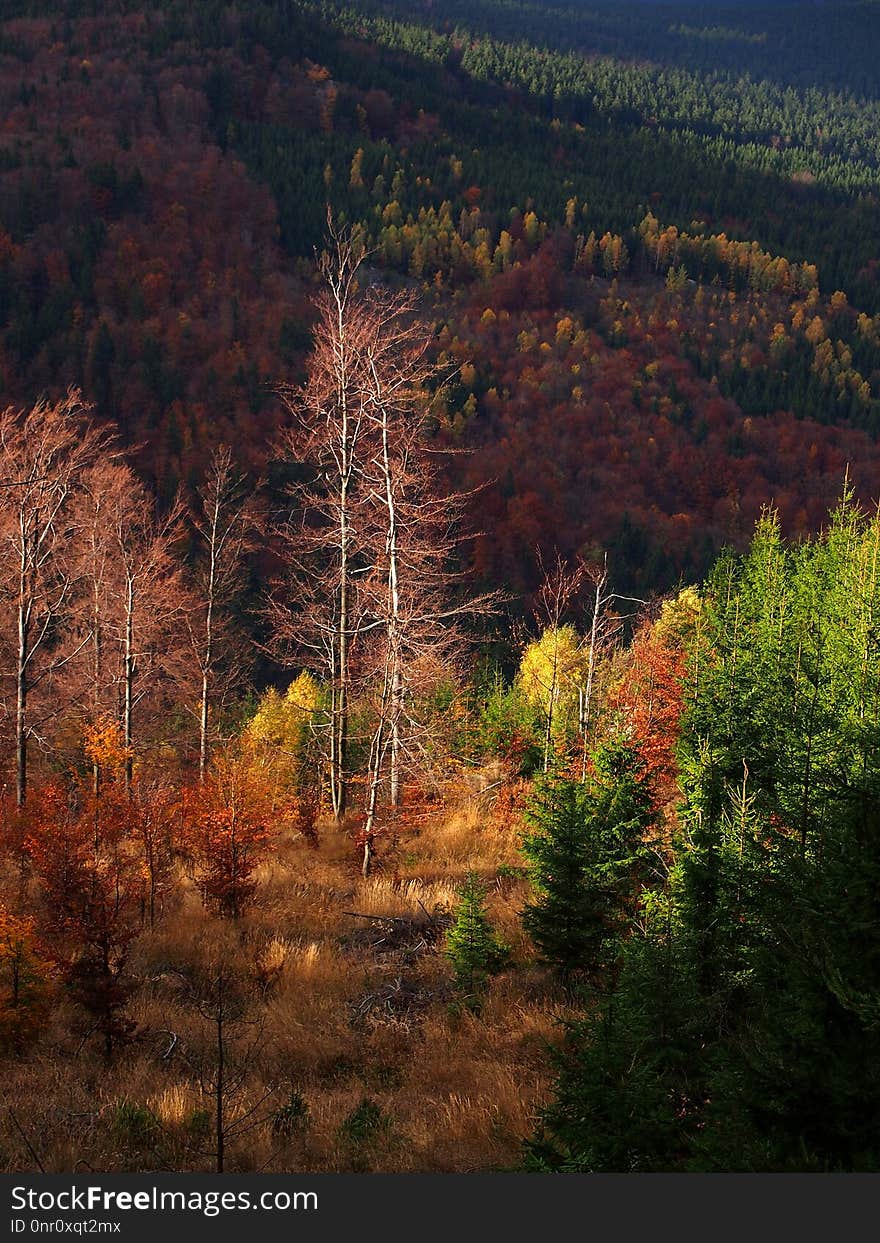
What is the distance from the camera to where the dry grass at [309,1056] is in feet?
22.2

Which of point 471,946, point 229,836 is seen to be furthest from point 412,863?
point 471,946

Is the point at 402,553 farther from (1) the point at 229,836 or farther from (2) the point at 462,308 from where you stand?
(2) the point at 462,308

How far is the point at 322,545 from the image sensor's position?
14.6 m

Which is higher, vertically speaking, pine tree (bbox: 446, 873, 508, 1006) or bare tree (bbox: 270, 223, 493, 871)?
bare tree (bbox: 270, 223, 493, 871)

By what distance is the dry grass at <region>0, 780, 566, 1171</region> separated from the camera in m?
6.77

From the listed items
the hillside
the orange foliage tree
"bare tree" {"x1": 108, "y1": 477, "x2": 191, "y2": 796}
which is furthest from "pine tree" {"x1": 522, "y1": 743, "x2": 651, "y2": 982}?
the hillside

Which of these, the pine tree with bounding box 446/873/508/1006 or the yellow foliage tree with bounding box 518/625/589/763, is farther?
the yellow foliage tree with bounding box 518/625/589/763

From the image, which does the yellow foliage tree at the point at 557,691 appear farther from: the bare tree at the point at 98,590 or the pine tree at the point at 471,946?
the bare tree at the point at 98,590

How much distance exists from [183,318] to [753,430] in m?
100

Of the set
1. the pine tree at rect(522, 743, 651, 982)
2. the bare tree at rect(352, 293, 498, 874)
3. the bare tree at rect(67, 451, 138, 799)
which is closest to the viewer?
the pine tree at rect(522, 743, 651, 982)

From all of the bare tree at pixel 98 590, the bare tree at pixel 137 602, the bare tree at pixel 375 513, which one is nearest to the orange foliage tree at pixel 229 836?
the bare tree at pixel 375 513

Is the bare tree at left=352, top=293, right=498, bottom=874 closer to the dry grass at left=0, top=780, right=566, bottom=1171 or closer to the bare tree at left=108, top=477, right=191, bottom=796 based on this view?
the dry grass at left=0, top=780, right=566, bottom=1171

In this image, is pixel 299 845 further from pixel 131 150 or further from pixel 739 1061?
pixel 131 150

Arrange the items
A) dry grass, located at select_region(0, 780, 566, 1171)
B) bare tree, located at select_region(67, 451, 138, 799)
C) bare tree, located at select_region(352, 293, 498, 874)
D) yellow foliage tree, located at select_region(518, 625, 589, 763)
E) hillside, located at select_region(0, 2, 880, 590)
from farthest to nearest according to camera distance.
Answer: hillside, located at select_region(0, 2, 880, 590), bare tree, located at select_region(67, 451, 138, 799), yellow foliage tree, located at select_region(518, 625, 589, 763), bare tree, located at select_region(352, 293, 498, 874), dry grass, located at select_region(0, 780, 566, 1171)
